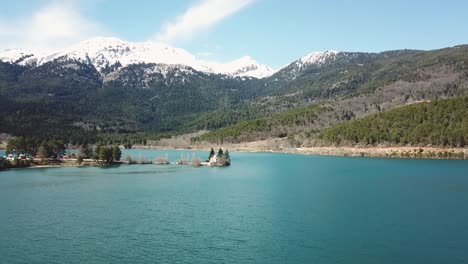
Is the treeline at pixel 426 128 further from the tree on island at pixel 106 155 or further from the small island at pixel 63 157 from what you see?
the tree on island at pixel 106 155

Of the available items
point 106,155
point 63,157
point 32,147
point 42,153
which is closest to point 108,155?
point 106,155

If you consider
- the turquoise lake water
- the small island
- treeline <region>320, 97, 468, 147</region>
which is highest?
treeline <region>320, 97, 468, 147</region>

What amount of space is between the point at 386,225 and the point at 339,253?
14535 millimetres

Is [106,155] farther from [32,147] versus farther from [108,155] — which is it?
[32,147]

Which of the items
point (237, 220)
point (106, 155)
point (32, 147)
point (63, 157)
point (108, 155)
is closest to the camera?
point (237, 220)

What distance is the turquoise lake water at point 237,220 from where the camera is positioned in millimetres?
47000

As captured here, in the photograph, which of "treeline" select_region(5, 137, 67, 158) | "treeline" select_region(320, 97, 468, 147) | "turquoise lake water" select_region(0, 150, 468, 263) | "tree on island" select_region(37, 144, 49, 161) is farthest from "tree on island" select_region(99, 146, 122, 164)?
"treeline" select_region(320, 97, 468, 147)

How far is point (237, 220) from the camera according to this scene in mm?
61406

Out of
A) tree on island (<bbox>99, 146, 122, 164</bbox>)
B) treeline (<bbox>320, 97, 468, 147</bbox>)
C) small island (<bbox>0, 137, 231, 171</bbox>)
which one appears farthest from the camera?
treeline (<bbox>320, 97, 468, 147</bbox>)

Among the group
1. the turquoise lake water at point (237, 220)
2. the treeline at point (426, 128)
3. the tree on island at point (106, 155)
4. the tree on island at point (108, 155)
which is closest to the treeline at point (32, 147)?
the tree on island at point (108, 155)

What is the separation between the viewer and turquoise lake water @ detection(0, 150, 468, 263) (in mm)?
47000

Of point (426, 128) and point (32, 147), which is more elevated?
point (426, 128)

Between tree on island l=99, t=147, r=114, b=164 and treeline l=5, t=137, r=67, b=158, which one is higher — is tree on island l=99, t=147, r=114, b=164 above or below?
below

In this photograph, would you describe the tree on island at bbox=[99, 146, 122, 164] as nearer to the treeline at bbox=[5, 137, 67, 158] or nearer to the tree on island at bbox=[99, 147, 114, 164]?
the tree on island at bbox=[99, 147, 114, 164]
